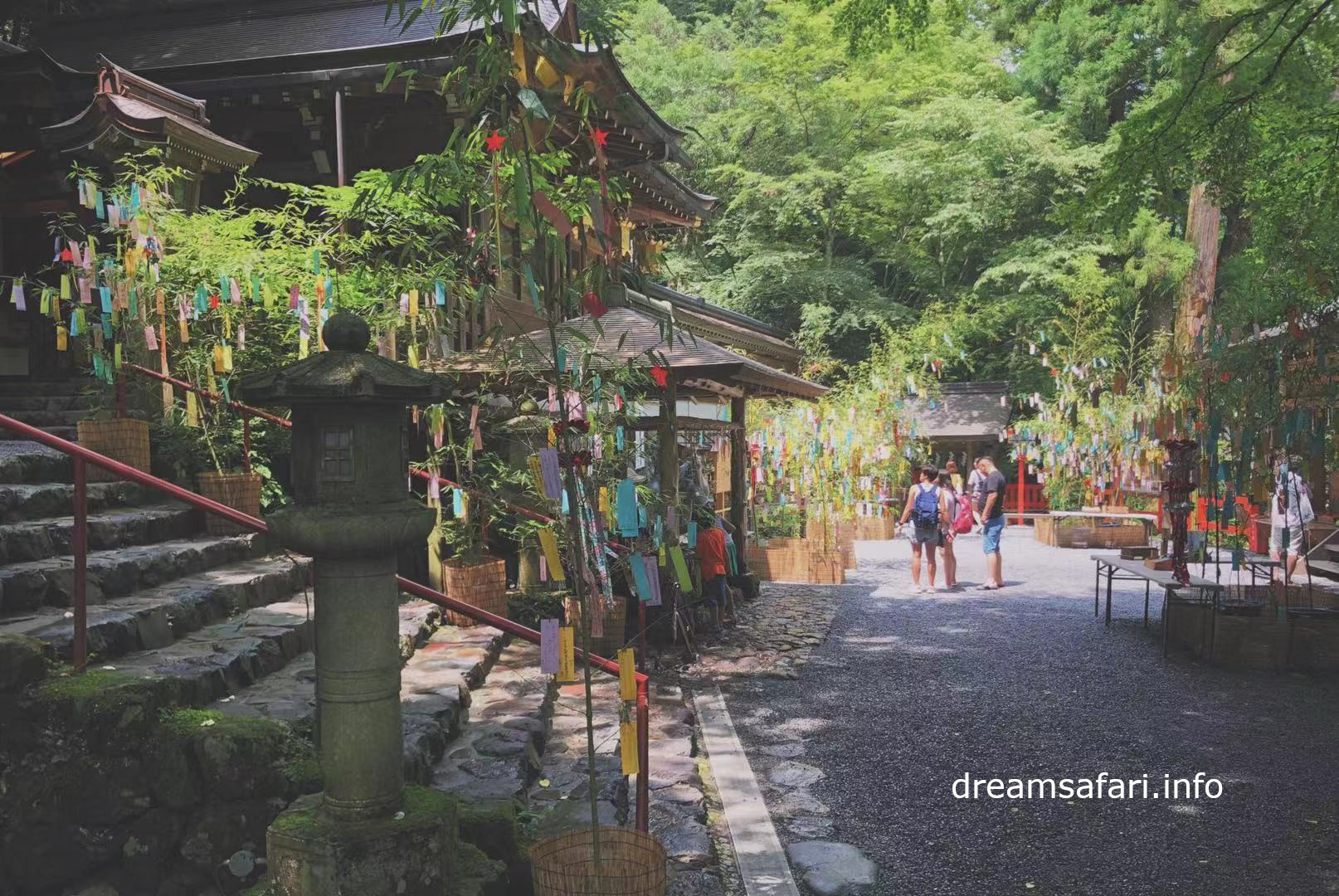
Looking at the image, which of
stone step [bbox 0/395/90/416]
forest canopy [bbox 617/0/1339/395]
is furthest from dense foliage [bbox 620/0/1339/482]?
stone step [bbox 0/395/90/416]

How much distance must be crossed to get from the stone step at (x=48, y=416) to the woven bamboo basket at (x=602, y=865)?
20.9 ft

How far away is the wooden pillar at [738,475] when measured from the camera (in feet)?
38.6

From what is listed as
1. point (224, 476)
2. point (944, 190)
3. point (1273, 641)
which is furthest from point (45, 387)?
point (944, 190)

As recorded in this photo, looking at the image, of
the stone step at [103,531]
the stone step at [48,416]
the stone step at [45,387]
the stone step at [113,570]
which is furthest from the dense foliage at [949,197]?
the stone step at [113,570]

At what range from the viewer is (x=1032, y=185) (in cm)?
2433

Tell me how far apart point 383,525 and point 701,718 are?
422 cm

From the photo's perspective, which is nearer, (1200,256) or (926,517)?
(926,517)

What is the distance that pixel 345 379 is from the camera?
2.79m

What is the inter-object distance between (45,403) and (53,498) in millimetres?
3986

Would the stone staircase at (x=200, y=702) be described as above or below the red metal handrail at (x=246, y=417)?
below

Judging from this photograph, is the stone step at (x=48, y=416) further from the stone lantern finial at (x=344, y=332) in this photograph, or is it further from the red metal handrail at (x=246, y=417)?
the stone lantern finial at (x=344, y=332)

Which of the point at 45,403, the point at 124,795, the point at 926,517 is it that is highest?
the point at 45,403

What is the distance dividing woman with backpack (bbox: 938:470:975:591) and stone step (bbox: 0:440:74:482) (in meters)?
9.73

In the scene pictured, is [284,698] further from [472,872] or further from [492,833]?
[472,872]
